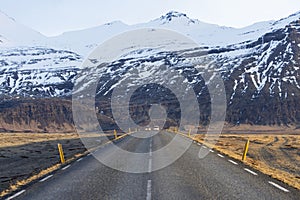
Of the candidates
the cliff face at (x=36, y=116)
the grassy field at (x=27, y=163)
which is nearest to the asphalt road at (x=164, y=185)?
the grassy field at (x=27, y=163)

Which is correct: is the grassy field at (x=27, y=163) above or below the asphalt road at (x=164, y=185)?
below

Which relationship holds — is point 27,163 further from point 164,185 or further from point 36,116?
point 36,116

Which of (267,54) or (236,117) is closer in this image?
(236,117)

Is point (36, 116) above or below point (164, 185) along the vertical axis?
above

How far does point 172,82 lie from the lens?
162m

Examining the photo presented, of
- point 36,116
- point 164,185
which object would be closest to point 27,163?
point 164,185

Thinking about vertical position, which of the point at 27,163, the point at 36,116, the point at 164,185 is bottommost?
the point at 27,163

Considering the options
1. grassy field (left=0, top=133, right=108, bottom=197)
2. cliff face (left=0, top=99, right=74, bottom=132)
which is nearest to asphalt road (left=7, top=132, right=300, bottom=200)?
grassy field (left=0, top=133, right=108, bottom=197)

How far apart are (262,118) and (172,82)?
6188 cm

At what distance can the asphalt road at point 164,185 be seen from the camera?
388 inches

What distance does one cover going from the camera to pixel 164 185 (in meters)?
11.2

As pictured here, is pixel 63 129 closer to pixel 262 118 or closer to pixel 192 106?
pixel 192 106

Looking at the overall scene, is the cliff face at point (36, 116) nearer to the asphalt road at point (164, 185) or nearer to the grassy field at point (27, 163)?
the grassy field at point (27, 163)

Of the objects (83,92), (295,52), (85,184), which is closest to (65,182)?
(85,184)
